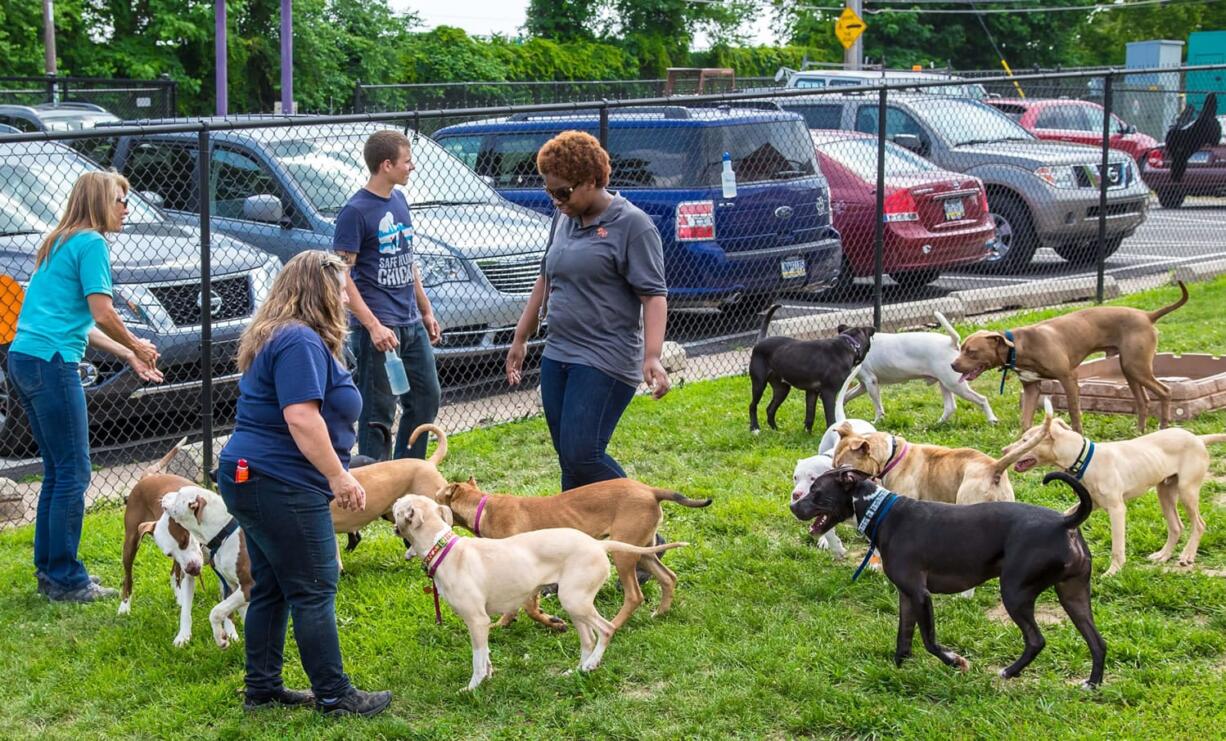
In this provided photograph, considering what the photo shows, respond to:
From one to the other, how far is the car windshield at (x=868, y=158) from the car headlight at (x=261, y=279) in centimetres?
636

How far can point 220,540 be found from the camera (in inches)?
215

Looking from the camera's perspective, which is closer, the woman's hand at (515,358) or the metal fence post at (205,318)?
the woman's hand at (515,358)

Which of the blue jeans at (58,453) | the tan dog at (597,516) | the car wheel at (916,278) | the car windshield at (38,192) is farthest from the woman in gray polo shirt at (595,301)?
the car wheel at (916,278)

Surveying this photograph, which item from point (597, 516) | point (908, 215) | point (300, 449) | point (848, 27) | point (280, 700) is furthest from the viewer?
point (848, 27)

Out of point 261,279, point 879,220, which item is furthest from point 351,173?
point 879,220

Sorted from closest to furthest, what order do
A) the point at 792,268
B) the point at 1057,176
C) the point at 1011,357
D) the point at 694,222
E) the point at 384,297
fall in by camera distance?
the point at 384,297
the point at 1011,357
the point at 694,222
the point at 792,268
the point at 1057,176

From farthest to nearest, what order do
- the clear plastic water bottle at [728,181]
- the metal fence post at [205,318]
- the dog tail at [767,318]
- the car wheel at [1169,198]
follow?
the car wheel at [1169,198], the clear plastic water bottle at [728,181], the dog tail at [767,318], the metal fence post at [205,318]

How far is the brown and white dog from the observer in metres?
5.43

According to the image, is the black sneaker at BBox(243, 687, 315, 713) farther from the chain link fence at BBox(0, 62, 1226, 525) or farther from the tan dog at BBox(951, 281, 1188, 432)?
the tan dog at BBox(951, 281, 1188, 432)

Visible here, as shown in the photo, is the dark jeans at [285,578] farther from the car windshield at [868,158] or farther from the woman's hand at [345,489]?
the car windshield at [868,158]

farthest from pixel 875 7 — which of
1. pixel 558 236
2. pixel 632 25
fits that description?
pixel 558 236

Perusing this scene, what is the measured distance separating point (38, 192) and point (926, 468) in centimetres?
631

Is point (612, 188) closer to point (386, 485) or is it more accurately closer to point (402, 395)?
point (402, 395)

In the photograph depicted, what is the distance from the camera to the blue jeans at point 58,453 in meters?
5.90
